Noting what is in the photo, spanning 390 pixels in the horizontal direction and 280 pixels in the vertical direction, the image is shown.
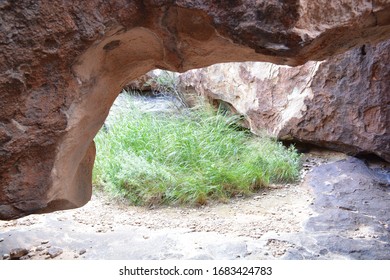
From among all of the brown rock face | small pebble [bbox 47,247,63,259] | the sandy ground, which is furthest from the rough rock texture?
small pebble [bbox 47,247,63,259]

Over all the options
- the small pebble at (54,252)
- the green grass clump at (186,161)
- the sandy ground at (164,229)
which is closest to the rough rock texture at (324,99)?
the green grass clump at (186,161)

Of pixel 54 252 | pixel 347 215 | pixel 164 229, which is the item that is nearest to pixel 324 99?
pixel 347 215

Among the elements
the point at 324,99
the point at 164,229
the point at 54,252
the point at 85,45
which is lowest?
the point at 164,229

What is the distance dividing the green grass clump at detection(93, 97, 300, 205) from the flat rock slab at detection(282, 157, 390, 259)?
1.48 ft

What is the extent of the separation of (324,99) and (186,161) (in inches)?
54.2

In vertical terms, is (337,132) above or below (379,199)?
above

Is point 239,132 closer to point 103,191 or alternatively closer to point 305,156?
point 305,156

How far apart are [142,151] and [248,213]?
132 centimetres

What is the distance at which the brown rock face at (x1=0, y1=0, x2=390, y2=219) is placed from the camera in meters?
1.43

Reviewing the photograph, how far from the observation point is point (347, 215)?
9.92 feet

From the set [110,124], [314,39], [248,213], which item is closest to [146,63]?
[314,39]

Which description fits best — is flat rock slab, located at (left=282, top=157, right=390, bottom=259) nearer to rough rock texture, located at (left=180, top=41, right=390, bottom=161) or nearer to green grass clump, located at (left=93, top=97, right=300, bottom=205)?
rough rock texture, located at (left=180, top=41, right=390, bottom=161)

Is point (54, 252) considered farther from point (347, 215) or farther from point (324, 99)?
point (324, 99)

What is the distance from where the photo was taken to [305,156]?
4340 mm
